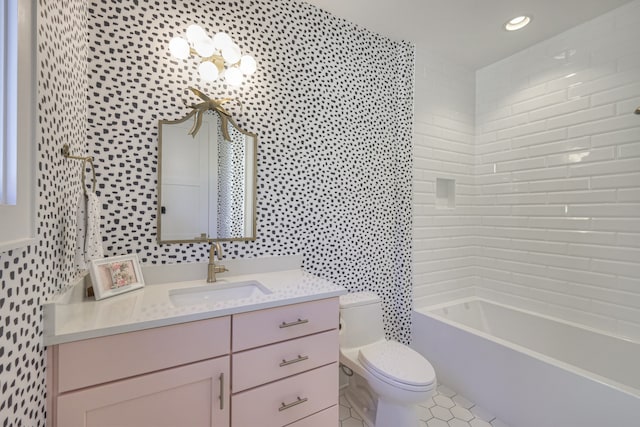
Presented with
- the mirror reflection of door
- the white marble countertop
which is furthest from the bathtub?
the mirror reflection of door

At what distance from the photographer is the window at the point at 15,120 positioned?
2.10 ft

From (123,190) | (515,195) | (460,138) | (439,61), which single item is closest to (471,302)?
(515,195)

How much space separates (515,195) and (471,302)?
39.7 inches

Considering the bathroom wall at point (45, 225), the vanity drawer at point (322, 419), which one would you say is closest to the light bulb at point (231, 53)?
the bathroom wall at point (45, 225)

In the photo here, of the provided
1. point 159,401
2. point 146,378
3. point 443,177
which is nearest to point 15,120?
point 146,378

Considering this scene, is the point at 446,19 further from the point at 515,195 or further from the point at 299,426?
the point at 299,426

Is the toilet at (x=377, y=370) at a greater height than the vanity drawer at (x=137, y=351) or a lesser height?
lesser

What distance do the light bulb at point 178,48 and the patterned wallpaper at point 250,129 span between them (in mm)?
94

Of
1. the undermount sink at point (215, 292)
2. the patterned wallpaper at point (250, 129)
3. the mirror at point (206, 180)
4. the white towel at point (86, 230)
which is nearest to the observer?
the patterned wallpaper at point (250, 129)

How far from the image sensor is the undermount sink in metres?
1.34

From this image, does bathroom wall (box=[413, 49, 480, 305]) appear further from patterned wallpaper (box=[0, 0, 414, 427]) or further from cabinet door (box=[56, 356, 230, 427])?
cabinet door (box=[56, 356, 230, 427])

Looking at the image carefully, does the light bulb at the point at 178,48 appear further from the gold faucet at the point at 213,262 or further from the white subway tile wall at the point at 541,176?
the white subway tile wall at the point at 541,176

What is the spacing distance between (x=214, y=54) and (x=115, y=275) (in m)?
1.21

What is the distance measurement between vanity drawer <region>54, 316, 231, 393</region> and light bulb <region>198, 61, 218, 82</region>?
3.92 ft
